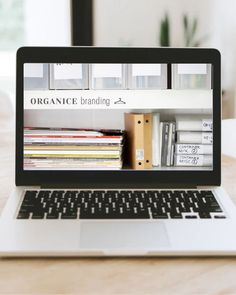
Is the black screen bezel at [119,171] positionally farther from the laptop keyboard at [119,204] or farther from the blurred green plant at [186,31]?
the blurred green plant at [186,31]

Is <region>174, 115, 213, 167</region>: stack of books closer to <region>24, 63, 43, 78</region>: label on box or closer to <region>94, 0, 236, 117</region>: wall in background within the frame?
<region>24, 63, 43, 78</region>: label on box

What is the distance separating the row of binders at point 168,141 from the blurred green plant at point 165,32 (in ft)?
8.25

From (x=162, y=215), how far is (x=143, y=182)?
206 millimetres

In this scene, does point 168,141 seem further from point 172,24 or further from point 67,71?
point 172,24

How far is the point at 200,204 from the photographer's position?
0.93m

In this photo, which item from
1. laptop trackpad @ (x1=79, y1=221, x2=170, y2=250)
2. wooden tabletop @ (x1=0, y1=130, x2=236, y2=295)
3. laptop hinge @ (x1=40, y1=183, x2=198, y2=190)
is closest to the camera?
wooden tabletop @ (x1=0, y1=130, x2=236, y2=295)

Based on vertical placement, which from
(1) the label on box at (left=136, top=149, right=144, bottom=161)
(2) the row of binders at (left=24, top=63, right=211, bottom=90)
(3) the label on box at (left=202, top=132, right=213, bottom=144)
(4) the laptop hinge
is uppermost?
(2) the row of binders at (left=24, top=63, right=211, bottom=90)

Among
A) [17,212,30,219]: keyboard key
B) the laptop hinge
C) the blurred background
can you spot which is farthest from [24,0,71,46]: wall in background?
→ [17,212,30,219]: keyboard key

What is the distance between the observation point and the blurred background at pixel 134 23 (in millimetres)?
3531

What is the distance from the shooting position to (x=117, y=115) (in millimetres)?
1110

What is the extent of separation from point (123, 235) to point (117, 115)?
14.6 inches

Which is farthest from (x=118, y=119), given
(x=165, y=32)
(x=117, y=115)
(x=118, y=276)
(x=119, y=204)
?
(x=165, y=32)

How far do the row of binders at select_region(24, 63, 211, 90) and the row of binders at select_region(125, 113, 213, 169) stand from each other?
0.07 m

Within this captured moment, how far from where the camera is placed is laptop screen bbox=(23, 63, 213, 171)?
1098mm
